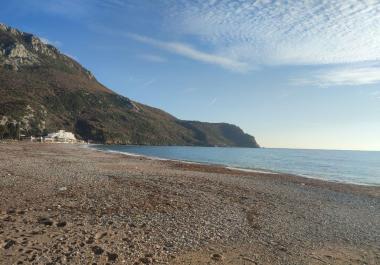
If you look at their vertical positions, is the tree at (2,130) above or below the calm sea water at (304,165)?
above

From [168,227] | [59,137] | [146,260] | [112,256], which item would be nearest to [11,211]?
[168,227]

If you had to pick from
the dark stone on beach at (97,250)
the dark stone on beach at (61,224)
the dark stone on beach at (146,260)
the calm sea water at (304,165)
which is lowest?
the dark stone on beach at (146,260)

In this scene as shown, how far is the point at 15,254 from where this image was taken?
34.5 feet

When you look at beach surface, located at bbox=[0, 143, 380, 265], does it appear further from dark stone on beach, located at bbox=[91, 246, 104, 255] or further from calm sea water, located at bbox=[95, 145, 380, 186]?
calm sea water, located at bbox=[95, 145, 380, 186]

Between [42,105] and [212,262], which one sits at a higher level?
[42,105]

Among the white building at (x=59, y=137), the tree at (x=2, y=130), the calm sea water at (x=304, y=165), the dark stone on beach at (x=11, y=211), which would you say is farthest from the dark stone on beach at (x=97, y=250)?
the white building at (x=59, y=137)

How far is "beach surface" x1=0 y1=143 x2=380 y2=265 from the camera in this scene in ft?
37.8

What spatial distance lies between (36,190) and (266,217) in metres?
12.2

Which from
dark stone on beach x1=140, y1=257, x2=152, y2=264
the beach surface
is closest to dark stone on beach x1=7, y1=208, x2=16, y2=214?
the beach surface

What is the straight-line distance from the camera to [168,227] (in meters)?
14.8

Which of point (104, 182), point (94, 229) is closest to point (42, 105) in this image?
point (104, 182)

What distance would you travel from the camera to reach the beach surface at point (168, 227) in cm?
1152

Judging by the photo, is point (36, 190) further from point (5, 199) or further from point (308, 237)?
point (308, 237)

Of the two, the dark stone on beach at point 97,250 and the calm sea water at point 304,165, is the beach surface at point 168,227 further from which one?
the calm sea water at point 304,165
